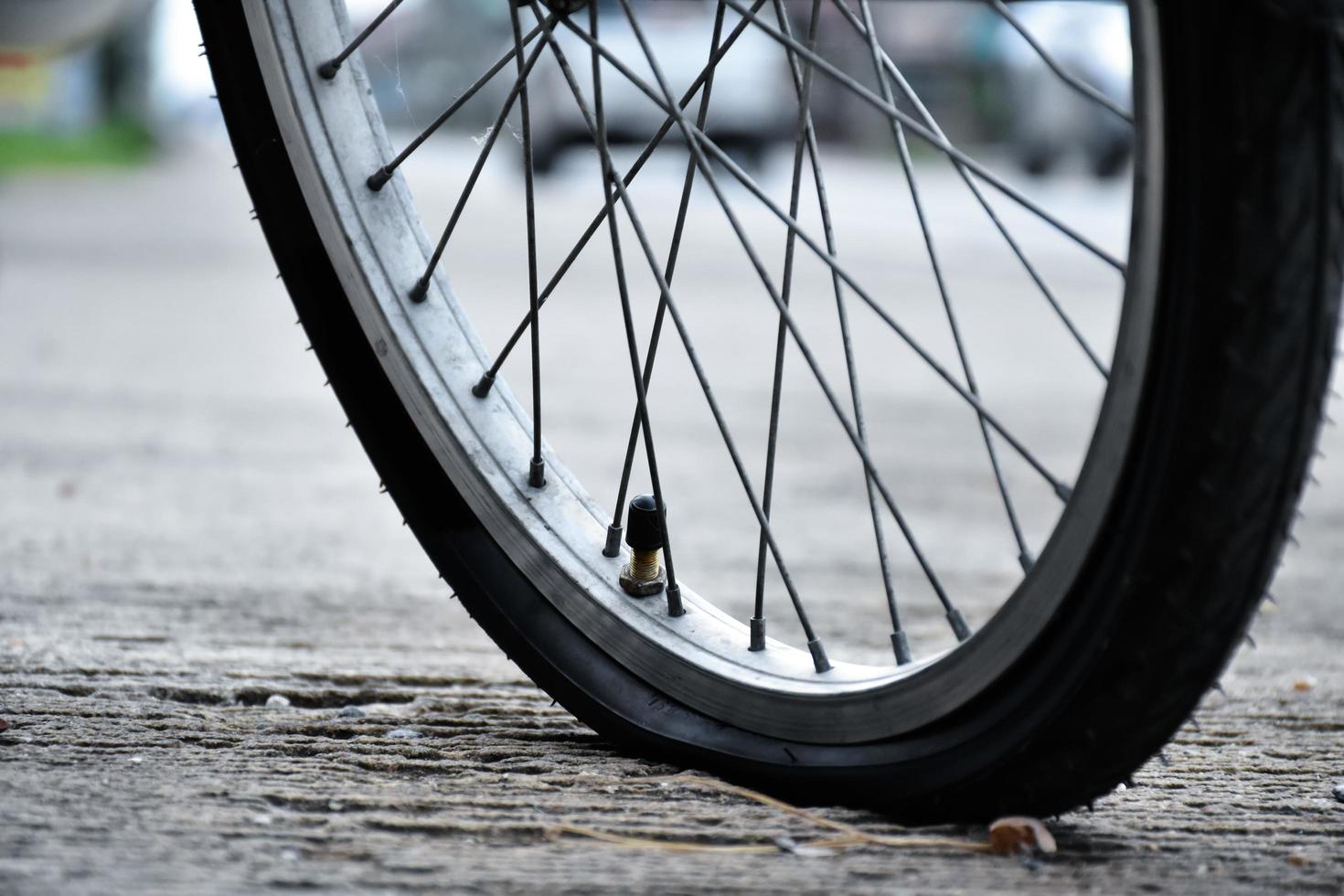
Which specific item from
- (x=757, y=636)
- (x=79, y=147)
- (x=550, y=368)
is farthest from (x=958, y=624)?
(x=79, y=147)

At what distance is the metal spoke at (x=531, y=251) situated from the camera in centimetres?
119

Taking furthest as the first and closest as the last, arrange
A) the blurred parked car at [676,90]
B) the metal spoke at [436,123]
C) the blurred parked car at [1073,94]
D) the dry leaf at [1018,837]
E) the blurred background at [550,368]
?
the blurred parked car at [1073,94], the blurred parked car at [676,90], the blurred background at [550,368], the metal spoke at [436,123], the dry leaf at [1018,837]

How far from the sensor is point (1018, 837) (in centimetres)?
103

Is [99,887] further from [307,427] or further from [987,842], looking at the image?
[307,427]

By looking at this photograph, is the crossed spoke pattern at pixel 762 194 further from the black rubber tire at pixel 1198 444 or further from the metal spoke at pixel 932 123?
the black rubber tire at pixel 1198 444

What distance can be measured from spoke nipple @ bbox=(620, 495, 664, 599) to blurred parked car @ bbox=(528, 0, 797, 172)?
730 centimetres

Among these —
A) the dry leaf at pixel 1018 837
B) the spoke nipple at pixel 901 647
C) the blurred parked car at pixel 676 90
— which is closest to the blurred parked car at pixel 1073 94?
the blurred parked car at pixel 676 90

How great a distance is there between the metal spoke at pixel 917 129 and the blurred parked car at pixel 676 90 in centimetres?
735

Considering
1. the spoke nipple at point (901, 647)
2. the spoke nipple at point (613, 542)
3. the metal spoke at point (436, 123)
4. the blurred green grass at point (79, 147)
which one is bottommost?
the spoke nipple at point (901, 647)

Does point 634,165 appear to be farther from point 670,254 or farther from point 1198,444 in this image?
point 1198,444

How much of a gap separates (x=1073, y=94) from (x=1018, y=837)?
31.4 feet

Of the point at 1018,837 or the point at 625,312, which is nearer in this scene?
the point at 1018,837

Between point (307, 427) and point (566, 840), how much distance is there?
1980 mm

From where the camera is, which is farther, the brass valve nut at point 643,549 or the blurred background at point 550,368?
the blurred background at point 550,368
